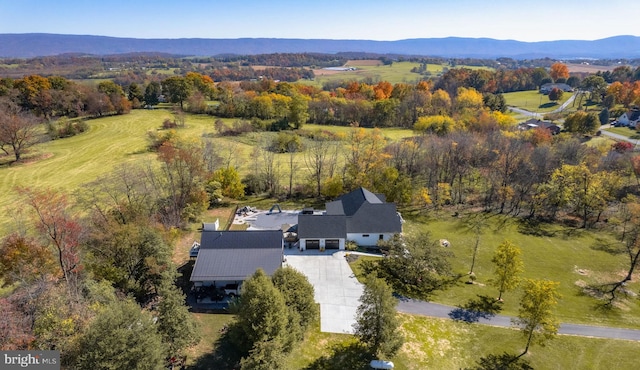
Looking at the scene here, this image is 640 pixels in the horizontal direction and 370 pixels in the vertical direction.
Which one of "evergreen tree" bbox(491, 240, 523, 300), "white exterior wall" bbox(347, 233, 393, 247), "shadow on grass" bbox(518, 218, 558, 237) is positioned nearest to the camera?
"evergreen tree" bbox(491, 240, 523, 300)

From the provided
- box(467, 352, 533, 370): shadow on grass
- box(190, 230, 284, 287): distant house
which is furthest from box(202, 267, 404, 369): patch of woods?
box(467, 352, 533, 370): shadow on grass

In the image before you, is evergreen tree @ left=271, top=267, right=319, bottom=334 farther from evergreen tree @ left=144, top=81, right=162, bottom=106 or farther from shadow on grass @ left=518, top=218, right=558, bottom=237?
evergreen tree @ left=144, top=81, right=162, bottom=106

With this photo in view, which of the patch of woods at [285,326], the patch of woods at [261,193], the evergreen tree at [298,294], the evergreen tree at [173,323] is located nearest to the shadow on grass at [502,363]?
the patch of woods at [261,193]

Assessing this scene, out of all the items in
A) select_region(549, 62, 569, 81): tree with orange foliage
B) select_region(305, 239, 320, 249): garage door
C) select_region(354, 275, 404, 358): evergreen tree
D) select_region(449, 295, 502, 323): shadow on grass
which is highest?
select_region(549, 62, 569, 81): tree with orange foliage

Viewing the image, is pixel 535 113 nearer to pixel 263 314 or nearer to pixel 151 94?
pixel 263 314

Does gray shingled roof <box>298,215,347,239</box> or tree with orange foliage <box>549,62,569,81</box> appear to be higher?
tree with orange foliage <box>549,62,569,81</box>

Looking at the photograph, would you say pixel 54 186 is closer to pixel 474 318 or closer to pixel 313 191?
pixel 313 191

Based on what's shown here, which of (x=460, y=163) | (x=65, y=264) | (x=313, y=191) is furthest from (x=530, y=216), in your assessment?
(x=65, y=264)
